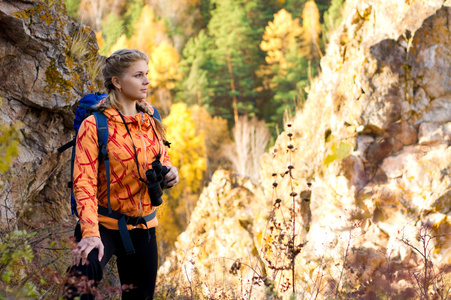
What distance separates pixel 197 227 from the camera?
10.3 meters

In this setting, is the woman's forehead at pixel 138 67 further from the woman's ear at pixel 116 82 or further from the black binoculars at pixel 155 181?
the black binoculars at pixel 155 181

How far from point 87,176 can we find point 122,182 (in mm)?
198

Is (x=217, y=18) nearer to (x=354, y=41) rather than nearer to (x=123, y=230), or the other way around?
(x=354, y=41)

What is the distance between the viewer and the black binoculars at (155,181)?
1896 mm

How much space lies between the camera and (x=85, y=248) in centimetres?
163

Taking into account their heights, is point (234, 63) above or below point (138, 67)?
above

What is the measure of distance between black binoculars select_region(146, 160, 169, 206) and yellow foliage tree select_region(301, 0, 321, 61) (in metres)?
31.7

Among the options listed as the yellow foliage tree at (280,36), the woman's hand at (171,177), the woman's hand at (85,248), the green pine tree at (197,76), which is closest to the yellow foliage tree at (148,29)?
the green pine tree at (197,76)

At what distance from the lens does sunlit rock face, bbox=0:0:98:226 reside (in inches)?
112

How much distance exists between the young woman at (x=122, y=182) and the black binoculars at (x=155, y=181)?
41 millimetres

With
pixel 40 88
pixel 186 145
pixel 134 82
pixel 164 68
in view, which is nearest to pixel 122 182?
pixel 134 82

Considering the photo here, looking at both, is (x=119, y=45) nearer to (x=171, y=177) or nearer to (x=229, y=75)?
(x=171, y=177)

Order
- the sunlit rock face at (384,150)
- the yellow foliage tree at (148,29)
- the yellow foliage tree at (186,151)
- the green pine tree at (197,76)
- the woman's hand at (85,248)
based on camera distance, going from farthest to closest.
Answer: the yellow foliage tree at (148,29) < the green pine tree at (197,76) < the yellow foliage tree at (186,151) < the sunlit rock face at (384,150) < the woman's hand at (85,248)

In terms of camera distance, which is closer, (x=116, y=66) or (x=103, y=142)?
(x=103, y=142)
